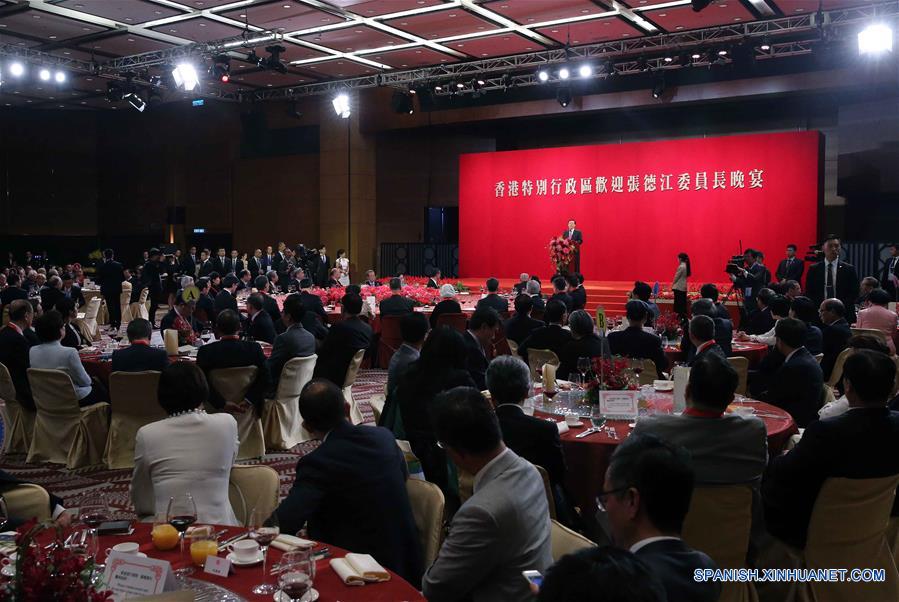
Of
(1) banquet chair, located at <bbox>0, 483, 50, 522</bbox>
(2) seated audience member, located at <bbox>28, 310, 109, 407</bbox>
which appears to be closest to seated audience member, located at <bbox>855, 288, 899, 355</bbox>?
(2) seated audience member, located at <bbox>28, 310, 109, 407</bbox>

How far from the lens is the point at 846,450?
116 inches

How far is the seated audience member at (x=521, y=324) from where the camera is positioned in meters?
7.01

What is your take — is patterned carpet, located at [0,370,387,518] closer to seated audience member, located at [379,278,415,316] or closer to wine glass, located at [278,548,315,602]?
seated audience member, located at [379,278,415,316]

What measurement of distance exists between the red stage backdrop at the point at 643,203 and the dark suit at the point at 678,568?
48.2 feet

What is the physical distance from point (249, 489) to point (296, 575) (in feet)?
4.24

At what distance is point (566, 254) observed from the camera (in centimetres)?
1423

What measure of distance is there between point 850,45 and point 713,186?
4252 mm

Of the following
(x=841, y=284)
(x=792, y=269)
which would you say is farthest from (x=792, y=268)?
(x=841, y=284)

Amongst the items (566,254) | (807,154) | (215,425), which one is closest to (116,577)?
(215,425)

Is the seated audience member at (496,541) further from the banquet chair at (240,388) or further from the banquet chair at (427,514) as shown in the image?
the banquet chair at (240,388)

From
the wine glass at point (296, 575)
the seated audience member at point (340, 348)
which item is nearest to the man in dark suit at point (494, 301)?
the seated audience member at point (340, 348)

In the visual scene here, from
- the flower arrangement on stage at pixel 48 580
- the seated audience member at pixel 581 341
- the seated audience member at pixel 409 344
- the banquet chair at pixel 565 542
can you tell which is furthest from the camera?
the seated audience member at pixel 581 341

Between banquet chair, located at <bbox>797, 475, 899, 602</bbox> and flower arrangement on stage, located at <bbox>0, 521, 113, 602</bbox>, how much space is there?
2.41m

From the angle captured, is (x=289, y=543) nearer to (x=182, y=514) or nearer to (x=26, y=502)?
(x=182, y=514)
